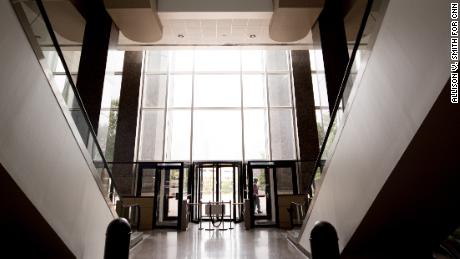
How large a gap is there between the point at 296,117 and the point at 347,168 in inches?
350

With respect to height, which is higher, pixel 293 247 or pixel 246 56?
pixel 246 56

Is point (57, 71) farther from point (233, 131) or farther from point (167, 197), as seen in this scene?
point (233, 131)

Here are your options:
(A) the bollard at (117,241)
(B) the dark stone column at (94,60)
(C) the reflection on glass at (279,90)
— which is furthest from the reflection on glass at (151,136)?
(A) the bollard at (117,241)

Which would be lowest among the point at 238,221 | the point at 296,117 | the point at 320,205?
the point at 238,221

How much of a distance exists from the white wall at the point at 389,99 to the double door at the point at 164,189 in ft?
22.7

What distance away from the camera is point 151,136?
1214 cm

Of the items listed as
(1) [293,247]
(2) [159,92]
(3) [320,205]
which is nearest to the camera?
(3) [320,205]

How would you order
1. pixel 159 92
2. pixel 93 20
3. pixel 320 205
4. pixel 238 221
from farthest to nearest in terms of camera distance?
1. pixel 159 92
2. pixel 238 221
3. pixel 93 20
4. pixel 320 205

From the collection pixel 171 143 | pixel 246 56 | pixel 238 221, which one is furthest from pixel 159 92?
pixel 238 221

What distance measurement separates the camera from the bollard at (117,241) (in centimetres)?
344

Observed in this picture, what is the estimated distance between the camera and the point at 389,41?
8.13 feet

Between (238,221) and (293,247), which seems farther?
(238,221)

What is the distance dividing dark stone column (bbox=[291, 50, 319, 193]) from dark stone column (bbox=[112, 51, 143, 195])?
22.6ft

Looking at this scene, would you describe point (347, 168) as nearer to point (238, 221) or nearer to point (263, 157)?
point (238, 221)
